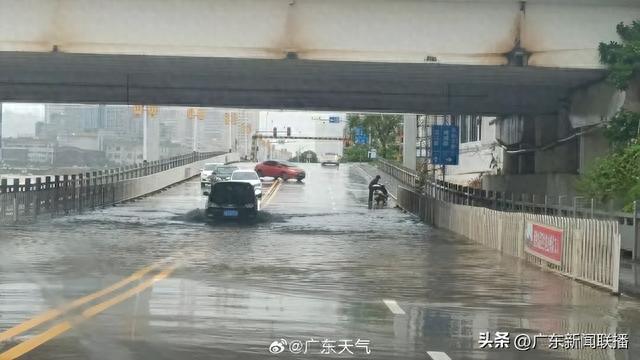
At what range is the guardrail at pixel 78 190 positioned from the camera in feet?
106

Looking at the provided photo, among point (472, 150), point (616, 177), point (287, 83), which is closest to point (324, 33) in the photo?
point (287, 83)

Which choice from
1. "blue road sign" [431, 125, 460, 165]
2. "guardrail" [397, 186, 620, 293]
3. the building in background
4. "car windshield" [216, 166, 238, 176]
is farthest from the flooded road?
the building in background

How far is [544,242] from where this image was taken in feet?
60.3

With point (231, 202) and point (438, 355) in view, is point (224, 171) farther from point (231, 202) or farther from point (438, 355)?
point (438, 355)

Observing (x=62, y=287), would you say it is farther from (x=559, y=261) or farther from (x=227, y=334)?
(x=559, y=261)

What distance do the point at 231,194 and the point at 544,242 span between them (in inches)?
661

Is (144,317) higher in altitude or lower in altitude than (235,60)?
lower

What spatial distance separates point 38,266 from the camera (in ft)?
55.9

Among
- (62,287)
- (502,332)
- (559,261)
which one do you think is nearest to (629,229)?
(559,261)

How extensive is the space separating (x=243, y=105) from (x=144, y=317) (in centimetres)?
3214

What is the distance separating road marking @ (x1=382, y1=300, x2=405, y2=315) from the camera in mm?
11688

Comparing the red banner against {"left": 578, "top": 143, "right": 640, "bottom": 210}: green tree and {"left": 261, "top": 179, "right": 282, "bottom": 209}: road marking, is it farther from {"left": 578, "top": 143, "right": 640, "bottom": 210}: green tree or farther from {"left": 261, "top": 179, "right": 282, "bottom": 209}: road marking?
{"left": 261, "top": 179, "right": 282, "bottom": 209}: road marking

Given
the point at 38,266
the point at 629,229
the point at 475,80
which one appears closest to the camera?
the point at 38,266

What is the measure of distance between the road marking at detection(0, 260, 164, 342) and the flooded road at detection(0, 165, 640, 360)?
0.08 feet
